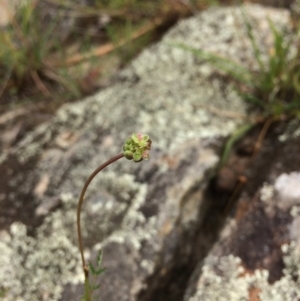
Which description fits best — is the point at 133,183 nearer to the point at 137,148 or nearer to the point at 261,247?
the point at 261,247

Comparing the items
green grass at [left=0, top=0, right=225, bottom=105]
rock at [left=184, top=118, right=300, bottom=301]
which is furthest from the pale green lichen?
green grass at [left=0, top=0, right=225, bottom=105]

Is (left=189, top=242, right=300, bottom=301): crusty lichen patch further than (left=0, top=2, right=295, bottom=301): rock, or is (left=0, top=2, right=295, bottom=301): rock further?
(left=0, top=2, right=295, bottom=301): rock

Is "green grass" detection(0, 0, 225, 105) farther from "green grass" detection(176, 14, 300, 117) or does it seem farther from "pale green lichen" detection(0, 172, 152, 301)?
"pale green lichen" detection(0, 172, 152, 301)

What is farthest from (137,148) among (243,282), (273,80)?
(273,80)

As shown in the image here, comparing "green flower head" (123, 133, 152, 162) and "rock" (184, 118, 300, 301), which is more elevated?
"green flower head" (123, 133, 152, 162)

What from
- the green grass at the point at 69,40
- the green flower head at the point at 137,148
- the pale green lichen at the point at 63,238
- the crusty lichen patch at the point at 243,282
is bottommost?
the crusty lichen patch at the point at 243,282

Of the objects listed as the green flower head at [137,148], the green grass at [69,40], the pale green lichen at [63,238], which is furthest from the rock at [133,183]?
the green flower head at [137,148]

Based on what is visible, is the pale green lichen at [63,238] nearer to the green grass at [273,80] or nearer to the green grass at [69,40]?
the green grass at [273,80]

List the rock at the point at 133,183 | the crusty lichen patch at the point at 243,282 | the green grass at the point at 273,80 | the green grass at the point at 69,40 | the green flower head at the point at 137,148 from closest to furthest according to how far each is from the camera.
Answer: the green flower head at the point at 137,148, the crusty lichen patch at the point at 243,282, the rock at the point at 133,183, the green grass at the point at 273,80, the green grass at the point at 69,40

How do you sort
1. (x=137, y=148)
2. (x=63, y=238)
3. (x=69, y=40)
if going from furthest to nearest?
(x=69, y=40) < (x=63, y=238) < (x=137, y=148)
